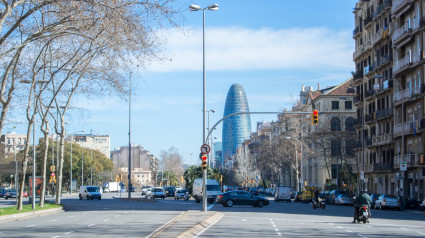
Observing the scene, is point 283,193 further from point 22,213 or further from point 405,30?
point 22,213

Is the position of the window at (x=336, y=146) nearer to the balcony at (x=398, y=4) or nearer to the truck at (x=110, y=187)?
the balcony at (x=398, y=4)

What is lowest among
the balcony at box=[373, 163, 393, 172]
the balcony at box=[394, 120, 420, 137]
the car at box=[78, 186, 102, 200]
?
the car at box=[78, 186, 102, 200]

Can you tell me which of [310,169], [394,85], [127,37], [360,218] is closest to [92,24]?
[127,37]

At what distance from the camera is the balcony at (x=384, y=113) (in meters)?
66.9

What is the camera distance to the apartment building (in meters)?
56.9

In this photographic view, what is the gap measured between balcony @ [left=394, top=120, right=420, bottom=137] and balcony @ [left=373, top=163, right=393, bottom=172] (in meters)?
5.23

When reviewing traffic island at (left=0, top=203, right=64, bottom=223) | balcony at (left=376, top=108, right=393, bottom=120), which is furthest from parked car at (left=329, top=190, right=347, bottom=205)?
traffic island at (left=0, top=203, right=64, bottom=223)

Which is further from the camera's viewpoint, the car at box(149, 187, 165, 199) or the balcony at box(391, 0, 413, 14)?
the car at box(149, 187, 165, 199)

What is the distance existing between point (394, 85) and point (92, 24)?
161 feet

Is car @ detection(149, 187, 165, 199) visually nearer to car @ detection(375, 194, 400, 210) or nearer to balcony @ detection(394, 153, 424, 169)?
balcony @ detection(394, 153, 424, 169)

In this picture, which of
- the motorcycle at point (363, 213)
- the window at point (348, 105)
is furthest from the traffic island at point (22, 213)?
the window at point (348, 105)

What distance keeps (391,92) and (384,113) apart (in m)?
2.87

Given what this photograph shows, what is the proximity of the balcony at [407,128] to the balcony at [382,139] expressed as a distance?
3.84m

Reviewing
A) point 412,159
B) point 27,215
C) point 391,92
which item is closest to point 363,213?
point 27,215
